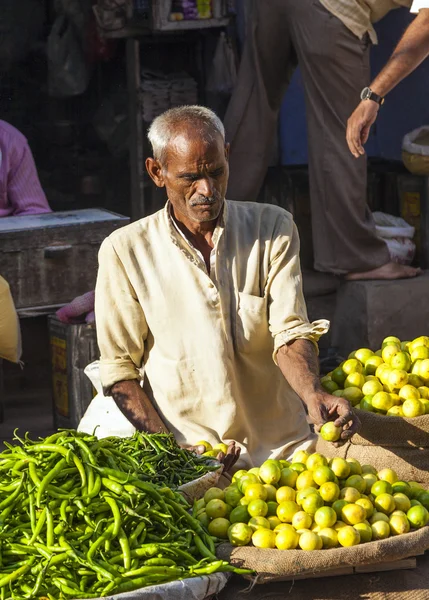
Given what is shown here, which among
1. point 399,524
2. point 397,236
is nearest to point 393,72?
point 397,236

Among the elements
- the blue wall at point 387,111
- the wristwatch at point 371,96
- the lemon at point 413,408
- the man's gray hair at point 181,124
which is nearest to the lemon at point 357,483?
the lemon at point 413,408

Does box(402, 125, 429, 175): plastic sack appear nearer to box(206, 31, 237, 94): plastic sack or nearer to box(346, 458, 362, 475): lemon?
box(206, 31, 237, 94): plastic sack

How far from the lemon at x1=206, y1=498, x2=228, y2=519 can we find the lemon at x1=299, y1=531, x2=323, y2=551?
0.73 ft

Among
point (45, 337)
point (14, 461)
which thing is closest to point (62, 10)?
point (45, 337)

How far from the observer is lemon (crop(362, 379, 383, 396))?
3660mm

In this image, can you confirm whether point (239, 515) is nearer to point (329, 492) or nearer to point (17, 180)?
point (329, 492)

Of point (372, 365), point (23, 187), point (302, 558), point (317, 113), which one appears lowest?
point (302, 558)

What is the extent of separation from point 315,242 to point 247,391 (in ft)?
9.34

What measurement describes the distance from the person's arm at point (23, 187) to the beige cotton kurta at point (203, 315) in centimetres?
285

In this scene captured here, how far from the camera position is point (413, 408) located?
11.6 ft

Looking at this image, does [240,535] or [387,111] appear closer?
[240,535]

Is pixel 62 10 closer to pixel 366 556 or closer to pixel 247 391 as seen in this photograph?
pixel 247 391

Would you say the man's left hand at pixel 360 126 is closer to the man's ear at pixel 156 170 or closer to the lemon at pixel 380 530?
the man's ear at pixel 156 170

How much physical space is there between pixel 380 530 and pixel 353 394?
840mm
